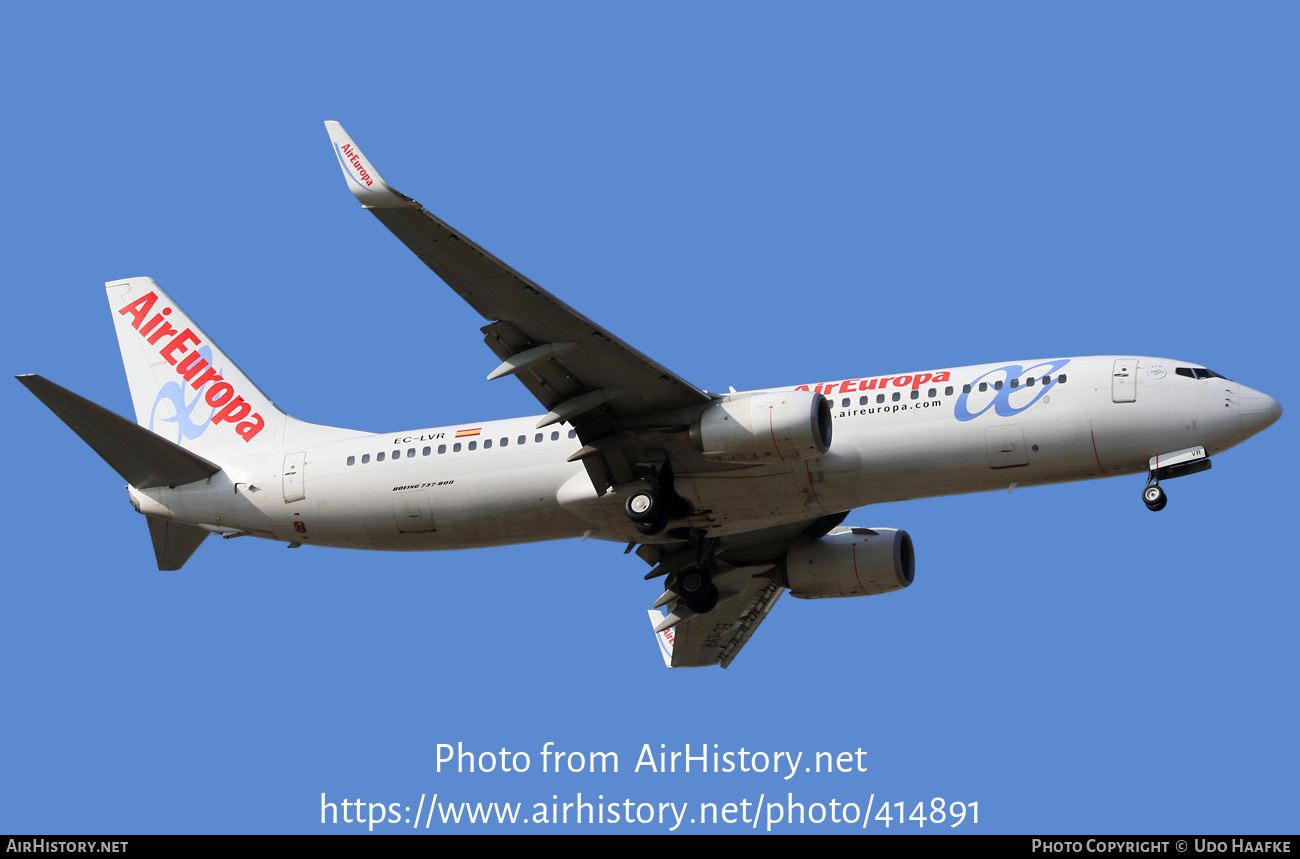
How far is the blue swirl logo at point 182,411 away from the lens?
135 feet

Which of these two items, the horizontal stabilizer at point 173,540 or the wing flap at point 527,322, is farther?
the horizontal stabilizer at point 173,540

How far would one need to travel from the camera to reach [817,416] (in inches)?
1300

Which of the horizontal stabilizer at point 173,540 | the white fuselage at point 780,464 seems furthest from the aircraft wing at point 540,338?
the horizontal stabilizer at point 173,540

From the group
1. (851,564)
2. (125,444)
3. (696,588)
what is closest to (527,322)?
(696,588)

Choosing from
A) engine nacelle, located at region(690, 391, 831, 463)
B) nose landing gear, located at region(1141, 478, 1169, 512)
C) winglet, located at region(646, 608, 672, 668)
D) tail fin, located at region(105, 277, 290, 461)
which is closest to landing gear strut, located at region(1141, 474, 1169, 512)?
nose landing gear, located at region(1141, 478, 1169, 512)

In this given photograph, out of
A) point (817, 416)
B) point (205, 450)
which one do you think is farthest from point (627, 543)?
point (205, 450)

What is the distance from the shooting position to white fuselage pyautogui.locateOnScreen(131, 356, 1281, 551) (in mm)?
33469

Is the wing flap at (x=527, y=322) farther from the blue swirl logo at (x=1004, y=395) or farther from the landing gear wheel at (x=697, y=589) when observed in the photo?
the landing gear wheel at (x=697, y=589)

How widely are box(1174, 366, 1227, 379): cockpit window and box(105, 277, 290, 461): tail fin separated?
2222 centimetres

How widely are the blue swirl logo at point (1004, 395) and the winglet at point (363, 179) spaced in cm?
1306

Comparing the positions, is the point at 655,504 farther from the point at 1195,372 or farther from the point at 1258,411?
the point at 1258,411
